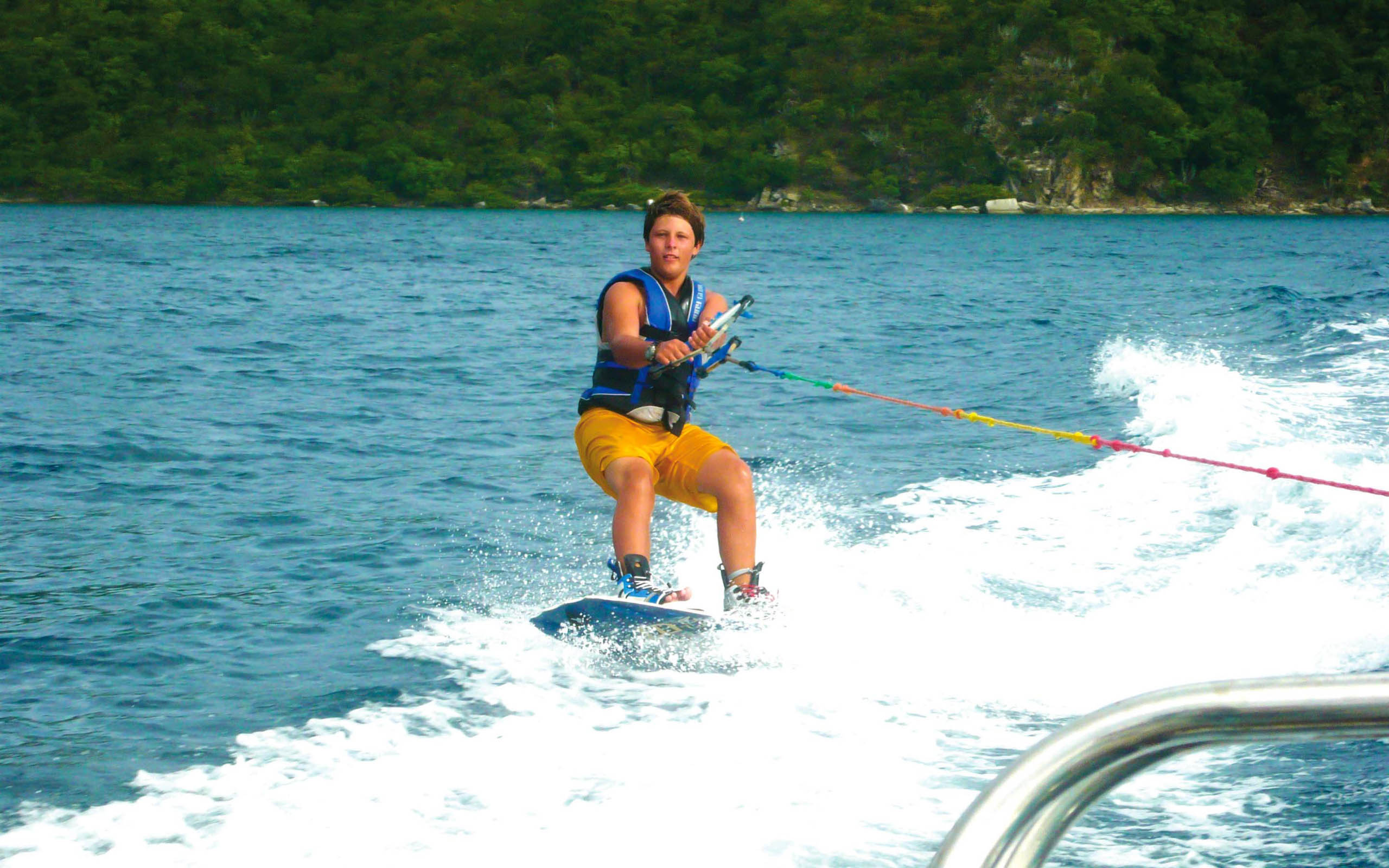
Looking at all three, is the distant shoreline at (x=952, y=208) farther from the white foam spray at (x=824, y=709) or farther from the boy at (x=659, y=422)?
the boy at (x=659, y=422)

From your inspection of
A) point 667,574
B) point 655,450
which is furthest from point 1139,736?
point 667,574

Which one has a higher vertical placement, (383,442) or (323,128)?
(323,128)

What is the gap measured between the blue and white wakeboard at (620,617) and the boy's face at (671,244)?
121cm

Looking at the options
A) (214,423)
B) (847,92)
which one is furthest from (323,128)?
(214,423)

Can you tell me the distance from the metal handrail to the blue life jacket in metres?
3.84

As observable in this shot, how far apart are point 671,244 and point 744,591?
4.08ft

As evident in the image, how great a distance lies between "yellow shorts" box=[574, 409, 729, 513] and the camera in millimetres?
4730

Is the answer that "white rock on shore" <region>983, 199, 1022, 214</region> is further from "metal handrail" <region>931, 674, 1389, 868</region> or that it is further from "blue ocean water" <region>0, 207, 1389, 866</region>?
"metal handrail" <region>931, 674, 1389, 868</region>

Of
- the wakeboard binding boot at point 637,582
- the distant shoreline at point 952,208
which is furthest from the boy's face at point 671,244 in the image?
the distant shoreline at point 952,208

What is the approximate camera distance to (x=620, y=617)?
4.41m

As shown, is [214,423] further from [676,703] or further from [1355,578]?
[1355,578]

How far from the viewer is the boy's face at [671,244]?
15.6 feet

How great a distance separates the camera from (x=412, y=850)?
308 cm

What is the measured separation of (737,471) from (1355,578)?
99.7 inches
